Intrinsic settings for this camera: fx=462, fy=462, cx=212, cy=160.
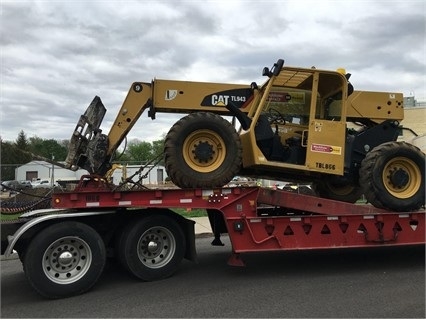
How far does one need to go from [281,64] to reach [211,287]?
3550mm

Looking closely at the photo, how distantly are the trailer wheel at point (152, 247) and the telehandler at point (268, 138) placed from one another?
71cm

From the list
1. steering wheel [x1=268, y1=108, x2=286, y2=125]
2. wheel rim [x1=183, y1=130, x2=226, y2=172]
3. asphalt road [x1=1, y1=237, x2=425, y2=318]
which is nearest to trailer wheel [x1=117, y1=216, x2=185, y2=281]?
asphalt road [x1=1, y1=237, x2=425, y2=318]

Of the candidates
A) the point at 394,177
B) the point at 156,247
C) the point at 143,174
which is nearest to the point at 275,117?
the point at 394,177

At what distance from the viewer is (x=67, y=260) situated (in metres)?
6.06

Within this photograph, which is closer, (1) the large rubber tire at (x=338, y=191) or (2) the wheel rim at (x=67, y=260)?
(2) the wheel rim at (x=67, y=260)

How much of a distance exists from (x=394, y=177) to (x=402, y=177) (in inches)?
6.0

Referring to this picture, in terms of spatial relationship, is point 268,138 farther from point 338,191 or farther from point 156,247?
point 338,191

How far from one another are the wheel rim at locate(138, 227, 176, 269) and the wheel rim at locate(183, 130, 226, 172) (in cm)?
109

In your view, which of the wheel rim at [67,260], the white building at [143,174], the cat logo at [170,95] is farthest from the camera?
the white building at [143,174]

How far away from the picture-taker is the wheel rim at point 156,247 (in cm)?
662

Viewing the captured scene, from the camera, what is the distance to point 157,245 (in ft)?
22.0

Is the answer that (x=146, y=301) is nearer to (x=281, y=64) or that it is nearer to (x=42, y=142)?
(x=281, y=64)

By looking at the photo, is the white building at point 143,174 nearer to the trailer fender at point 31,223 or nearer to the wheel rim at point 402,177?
the trailer fender at point 31,223

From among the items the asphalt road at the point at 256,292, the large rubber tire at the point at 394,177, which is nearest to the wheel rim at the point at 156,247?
the asphalt road at the point at 256,292
